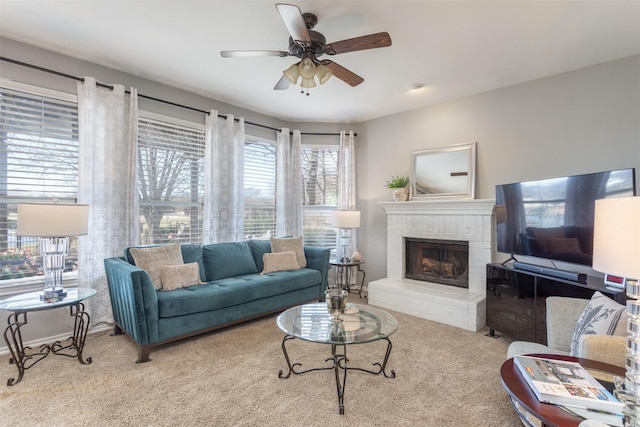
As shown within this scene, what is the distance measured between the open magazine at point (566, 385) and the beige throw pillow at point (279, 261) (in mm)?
2848

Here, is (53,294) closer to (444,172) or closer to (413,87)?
(413,87)

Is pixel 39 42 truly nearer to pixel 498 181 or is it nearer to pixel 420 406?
pixel 420 406

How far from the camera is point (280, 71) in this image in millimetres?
3314

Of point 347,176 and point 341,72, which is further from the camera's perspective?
point 347,176

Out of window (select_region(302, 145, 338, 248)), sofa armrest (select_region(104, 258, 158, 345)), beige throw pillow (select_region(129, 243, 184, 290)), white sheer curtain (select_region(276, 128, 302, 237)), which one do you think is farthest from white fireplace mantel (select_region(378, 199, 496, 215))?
sofa armrest (select_region(104, 258, 158, 345))

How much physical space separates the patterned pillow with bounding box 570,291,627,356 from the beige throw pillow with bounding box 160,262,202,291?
3.12 meters

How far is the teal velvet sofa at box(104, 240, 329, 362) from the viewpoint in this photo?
2617 millimetres

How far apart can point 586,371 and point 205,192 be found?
12.5ft

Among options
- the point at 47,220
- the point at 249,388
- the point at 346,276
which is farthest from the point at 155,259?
the point at 346,276

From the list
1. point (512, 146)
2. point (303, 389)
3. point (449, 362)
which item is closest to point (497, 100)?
point (512, 146)

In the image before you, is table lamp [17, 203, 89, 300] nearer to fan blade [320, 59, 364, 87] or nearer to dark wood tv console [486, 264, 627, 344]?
fan blade [320, 59, 364, 87]

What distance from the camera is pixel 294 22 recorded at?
1.96 m

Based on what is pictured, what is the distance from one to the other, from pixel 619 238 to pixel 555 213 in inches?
79.3

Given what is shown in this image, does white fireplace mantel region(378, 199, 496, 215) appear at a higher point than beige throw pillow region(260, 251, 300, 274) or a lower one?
higher
